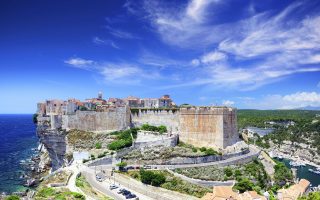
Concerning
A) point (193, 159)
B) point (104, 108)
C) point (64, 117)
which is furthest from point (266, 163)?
point (64, 117)

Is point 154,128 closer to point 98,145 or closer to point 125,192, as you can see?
point 98,145

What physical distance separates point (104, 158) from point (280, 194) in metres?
25.6

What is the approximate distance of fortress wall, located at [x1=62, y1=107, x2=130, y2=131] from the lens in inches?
2485

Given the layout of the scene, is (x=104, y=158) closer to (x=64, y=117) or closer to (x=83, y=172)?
(x=83, y=172)

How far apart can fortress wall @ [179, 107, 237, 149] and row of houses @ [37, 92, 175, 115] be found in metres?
15.3

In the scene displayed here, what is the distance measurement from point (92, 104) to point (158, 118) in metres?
16.9

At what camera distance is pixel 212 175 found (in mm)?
49531

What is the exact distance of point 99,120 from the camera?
2537 inches

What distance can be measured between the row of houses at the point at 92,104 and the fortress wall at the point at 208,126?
50.2ft

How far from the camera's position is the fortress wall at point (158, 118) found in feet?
207

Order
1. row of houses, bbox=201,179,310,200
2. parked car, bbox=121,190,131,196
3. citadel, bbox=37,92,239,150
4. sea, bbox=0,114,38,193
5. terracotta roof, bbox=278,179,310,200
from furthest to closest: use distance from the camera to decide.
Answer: sea, bbox=0,114,38,193
citadel, bbox=37,92,239,150
terracotta roof, bbox=278,179,310,200
parked car, bbox=121,190,131,196
row of houses, bbox=201,179,310,200

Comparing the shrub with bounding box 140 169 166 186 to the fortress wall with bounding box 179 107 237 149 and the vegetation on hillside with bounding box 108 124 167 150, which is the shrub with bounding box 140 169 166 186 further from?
the fortress wall with bounding box 179 107 237 149

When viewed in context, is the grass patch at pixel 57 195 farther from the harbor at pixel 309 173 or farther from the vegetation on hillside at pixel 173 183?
the harbor at pixel 309 173

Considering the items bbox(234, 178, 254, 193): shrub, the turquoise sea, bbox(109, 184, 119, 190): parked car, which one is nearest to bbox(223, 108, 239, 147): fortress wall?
bbox(234, 178, 254, 193): shrub
